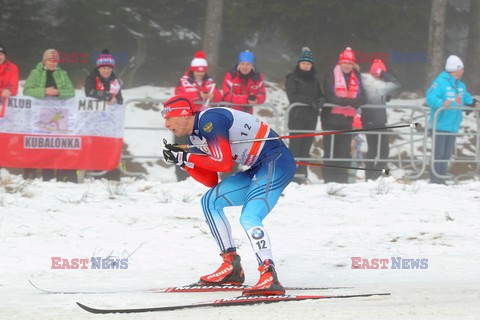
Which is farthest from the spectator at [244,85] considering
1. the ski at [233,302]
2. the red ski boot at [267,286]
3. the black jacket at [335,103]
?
the ski at [233,302]

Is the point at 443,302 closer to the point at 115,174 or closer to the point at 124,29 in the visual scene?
the point at 115,174

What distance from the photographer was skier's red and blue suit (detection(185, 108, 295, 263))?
7250 millimetres

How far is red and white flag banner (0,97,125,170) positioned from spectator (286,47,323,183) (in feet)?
8.38

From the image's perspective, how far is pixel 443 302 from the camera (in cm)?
669

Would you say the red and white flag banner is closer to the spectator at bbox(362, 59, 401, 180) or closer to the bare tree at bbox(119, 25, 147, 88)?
the spectator at bbox(362, 59, 401, 180)

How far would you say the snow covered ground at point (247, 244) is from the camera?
673 cm

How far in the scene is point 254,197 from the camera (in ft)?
24.5

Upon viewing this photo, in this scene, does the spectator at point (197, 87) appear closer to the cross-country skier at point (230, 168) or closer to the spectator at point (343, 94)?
the spectator at point (343, 94)

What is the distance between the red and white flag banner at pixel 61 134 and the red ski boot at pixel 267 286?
6.79 m

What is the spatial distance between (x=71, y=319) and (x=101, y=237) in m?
3.90

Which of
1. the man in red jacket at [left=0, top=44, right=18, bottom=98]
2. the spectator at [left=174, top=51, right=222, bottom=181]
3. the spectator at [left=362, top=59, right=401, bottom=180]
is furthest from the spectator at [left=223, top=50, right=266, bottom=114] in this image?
the man in red jacket at [left=0, top=44, right=18, bottom=98]

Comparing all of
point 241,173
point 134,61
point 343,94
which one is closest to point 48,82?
point 343,94

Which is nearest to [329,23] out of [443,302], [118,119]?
[118,119]

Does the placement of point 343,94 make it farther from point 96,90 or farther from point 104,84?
point 96,90
